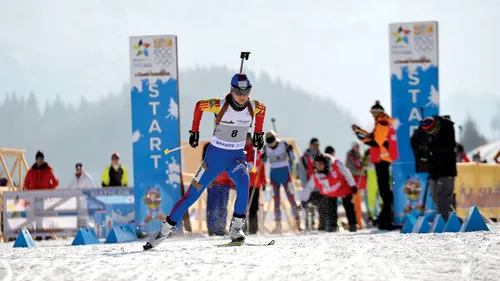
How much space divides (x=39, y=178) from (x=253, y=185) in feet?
13.1

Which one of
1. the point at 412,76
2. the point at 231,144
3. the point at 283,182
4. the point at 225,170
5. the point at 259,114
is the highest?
the point at 412,76

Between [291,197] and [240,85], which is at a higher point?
[240,85]

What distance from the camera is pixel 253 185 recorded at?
15.5m

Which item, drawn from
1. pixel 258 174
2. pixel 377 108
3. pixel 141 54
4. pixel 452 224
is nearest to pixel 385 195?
pixel 377 108

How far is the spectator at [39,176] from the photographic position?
17.3 metres

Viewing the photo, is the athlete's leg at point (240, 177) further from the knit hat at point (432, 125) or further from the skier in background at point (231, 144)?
the knit hat at point (432, 125)

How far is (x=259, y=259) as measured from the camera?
786cm

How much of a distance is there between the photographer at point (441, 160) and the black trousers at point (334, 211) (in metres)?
2.04

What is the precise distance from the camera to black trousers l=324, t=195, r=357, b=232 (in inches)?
612

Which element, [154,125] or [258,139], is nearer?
[258,139]

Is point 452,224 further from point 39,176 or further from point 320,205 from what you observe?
point 39,176

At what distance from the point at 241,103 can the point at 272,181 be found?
234 inches

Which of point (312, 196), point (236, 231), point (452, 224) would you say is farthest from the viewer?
point (312, 196)

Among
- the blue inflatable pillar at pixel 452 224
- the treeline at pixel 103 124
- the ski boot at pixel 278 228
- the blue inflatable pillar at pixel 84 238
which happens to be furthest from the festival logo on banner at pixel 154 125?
the treeline at pixel 103 124
